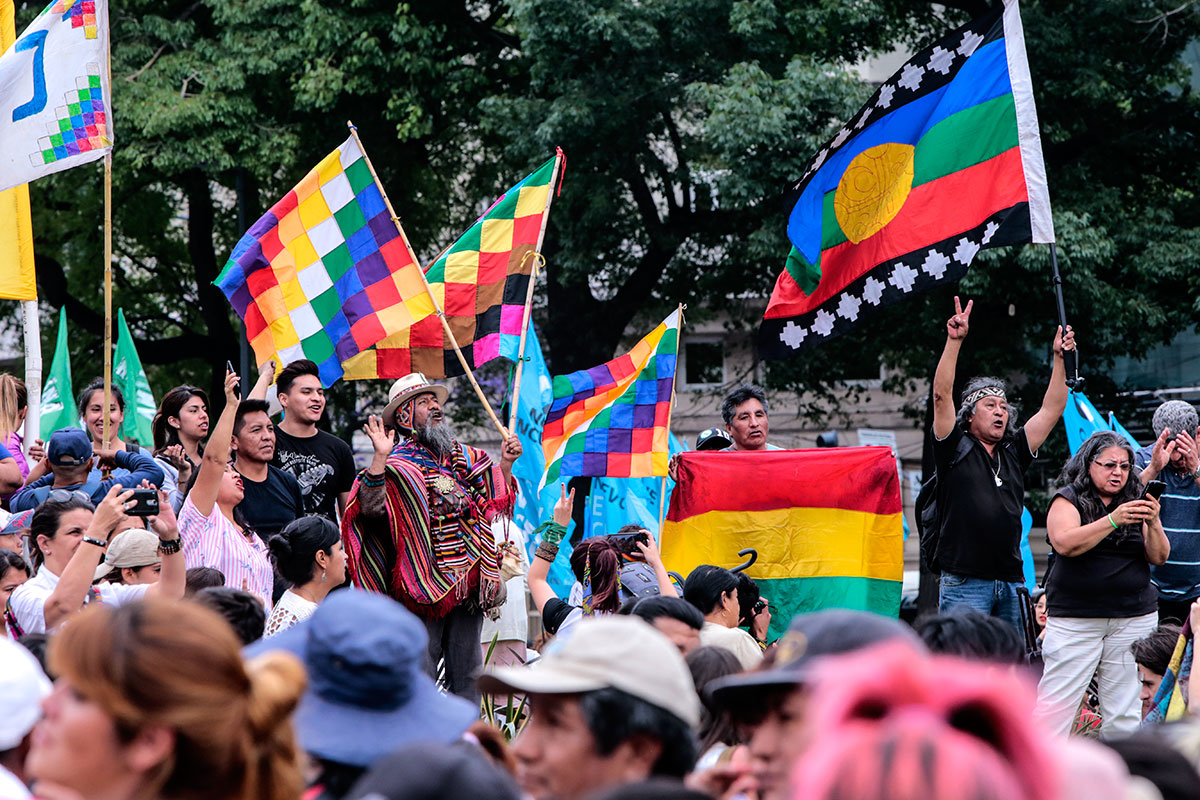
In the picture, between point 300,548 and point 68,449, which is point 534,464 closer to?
point 68,449

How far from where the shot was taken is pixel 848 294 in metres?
7.92

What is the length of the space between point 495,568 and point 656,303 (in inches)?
475

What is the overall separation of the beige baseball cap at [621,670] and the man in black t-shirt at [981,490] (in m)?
4.04

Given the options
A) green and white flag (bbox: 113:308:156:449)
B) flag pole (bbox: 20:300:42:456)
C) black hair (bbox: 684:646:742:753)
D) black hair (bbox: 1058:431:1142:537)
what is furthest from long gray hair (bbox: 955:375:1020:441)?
green and white flag (bbox: 113:308:156:449)

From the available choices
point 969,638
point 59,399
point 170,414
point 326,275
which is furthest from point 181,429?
point 969,638

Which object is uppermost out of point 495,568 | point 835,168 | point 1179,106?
point 1179,106

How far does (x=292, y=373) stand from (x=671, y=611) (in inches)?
143

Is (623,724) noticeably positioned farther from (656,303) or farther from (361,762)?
(656,303)

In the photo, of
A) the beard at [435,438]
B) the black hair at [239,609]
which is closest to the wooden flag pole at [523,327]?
the beard at [435,438]

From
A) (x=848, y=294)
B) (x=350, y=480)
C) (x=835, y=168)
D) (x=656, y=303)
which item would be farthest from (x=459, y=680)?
(x=656, y=303)

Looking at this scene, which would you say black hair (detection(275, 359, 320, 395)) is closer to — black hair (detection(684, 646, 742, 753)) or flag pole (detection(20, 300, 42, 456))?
flag pole (detection(20, 300, 42, 456))

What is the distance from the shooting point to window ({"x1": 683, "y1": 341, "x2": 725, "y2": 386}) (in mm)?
25947

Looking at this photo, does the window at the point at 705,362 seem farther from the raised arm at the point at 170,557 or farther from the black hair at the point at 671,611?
the black hair at the point at 671,611

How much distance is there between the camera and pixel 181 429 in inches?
310
